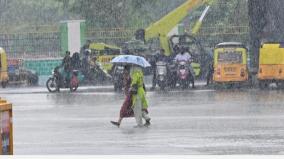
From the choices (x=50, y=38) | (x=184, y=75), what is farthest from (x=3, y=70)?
(x=184, y=75)

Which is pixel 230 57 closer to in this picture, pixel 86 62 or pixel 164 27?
pixel 86 62

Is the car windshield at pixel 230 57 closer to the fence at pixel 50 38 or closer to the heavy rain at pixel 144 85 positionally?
the heavy rain at pixel 144 85

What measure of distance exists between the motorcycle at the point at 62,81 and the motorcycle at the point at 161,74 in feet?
9.35

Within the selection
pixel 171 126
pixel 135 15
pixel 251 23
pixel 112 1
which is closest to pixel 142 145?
pixel 171 126

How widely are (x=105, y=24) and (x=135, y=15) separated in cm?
394

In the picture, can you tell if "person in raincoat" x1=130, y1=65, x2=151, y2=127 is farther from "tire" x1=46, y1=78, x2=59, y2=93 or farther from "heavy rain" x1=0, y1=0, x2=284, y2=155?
"tire" x1=46, y1=78, x2=59, y2=93

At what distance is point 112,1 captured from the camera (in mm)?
47406

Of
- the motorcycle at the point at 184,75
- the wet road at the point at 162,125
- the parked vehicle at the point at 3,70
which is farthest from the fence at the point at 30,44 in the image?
the wet road at the point at 162,125

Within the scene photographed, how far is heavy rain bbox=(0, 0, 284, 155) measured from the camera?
573 inches

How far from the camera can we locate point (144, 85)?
60.9 feet

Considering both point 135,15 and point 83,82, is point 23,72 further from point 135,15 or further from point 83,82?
point 135,15

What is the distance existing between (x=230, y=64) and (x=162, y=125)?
12206mm

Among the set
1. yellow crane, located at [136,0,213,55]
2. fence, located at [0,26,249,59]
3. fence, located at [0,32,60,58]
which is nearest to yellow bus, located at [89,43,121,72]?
yellow crane, located at [136,0,213,55]

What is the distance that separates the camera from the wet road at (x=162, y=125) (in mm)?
13680
